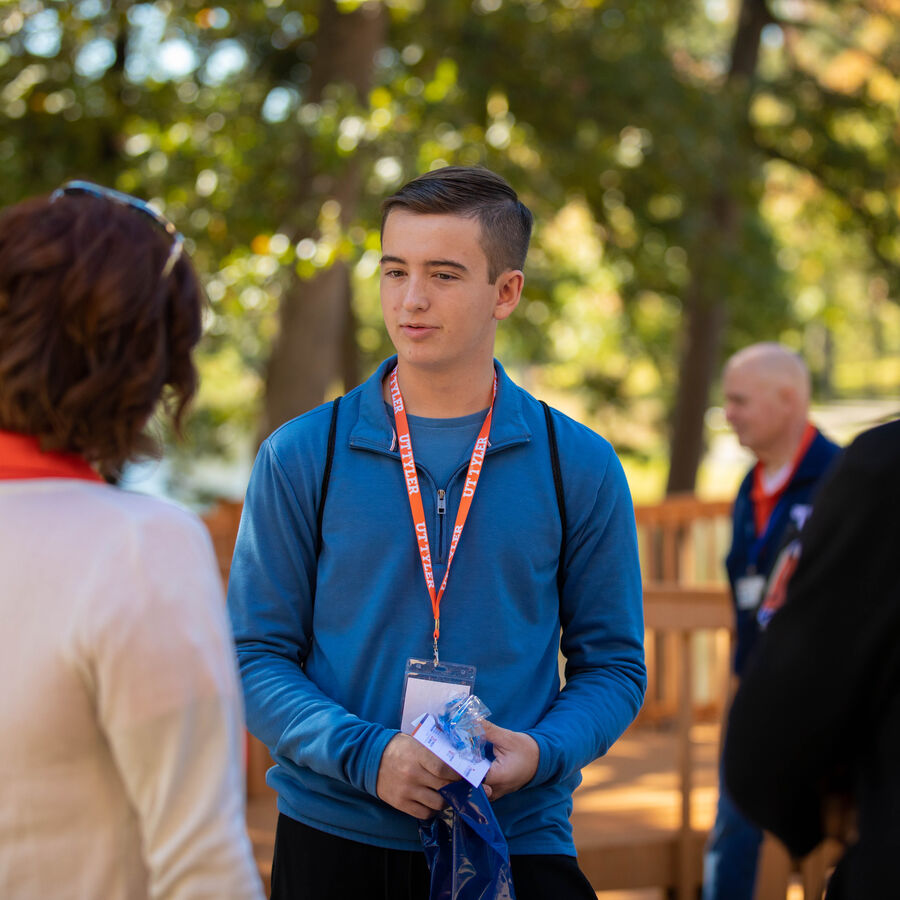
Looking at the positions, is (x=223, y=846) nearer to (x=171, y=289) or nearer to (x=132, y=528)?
(x=132, y=528)

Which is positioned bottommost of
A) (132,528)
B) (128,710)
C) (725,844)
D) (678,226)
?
(725,844)

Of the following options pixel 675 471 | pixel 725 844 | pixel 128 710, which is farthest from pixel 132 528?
pixel 675 471

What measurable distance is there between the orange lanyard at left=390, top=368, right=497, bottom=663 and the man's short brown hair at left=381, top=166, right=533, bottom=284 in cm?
34

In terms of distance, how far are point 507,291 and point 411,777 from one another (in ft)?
3.36

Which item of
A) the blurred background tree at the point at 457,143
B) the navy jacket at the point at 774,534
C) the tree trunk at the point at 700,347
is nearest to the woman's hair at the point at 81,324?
the navy jacket at the point at 774,534

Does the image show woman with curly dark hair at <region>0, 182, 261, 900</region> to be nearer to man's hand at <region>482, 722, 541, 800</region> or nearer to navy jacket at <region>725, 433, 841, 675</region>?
man's hand at <region>482, 722, 541, 800</region>

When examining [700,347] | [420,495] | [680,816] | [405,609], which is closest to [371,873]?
[405,609]

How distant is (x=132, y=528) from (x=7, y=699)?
243mm

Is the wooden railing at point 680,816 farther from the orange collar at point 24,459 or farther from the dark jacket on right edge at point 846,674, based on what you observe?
the orange collar at point 24,459

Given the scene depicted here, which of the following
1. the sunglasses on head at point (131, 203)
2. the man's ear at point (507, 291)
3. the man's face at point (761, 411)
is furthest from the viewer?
the man's face at point (761, 411)

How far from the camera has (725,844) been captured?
4.15 m

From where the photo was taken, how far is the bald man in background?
13.6ft

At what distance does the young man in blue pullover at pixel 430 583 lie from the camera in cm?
216

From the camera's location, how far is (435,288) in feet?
7.47
